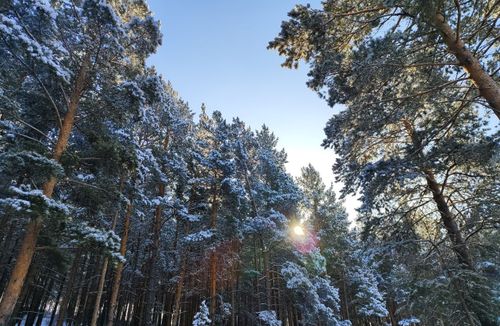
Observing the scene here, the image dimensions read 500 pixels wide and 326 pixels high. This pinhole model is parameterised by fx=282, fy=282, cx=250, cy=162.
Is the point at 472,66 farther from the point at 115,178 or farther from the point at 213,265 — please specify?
the point at 213,265

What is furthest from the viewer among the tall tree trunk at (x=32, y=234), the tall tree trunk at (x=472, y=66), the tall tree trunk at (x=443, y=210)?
the tall tree trunk at (x=443, y=210)

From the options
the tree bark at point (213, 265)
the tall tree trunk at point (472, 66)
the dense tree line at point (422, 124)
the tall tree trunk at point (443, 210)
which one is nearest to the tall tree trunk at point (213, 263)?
the tree bark at point (213, 265)

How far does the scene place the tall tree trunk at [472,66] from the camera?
5.76 metres

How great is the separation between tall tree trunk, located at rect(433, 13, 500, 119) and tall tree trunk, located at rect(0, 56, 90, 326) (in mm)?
9832

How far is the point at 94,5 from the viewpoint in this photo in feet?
25.7

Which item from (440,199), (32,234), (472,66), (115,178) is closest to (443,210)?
(440,199)

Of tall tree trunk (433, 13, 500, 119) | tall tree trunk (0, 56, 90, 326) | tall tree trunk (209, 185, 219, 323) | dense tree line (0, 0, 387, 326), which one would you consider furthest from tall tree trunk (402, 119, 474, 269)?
tall tree trunk (0, 56, 90, 326)

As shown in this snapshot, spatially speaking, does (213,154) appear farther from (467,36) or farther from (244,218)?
(467,36)

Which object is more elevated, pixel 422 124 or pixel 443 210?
pixel 422 124

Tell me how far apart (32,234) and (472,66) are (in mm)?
11051

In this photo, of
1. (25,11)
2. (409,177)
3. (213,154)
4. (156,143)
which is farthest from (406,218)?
(25,11)

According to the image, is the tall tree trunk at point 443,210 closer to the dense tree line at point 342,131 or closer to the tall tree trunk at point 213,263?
the dense tree line at point 342,131

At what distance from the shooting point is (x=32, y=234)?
709 centimetres

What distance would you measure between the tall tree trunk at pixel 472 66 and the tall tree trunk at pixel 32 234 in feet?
32.3
